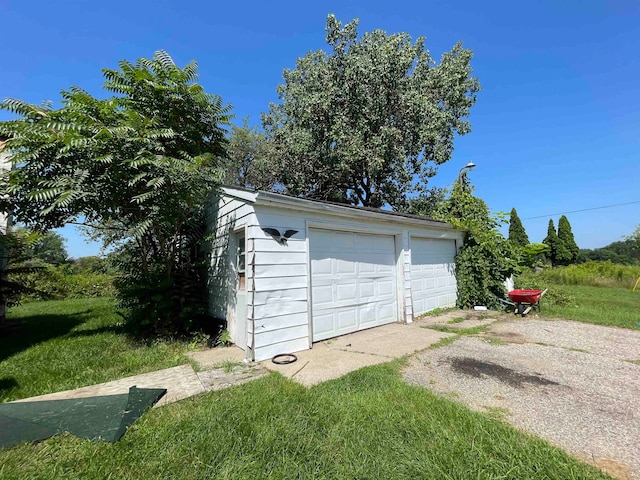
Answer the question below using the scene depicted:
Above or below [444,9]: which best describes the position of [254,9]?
below

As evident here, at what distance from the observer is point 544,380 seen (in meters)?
3.49

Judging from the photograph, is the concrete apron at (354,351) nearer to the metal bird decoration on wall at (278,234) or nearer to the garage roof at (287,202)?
the metal bird decoration on wall at (278,234)

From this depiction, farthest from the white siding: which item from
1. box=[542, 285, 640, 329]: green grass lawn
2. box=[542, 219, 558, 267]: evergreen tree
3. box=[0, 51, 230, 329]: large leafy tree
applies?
box=[542, 219, 558, 267]: evergreen tree

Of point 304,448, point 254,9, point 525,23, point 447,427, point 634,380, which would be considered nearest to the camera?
point 304,448

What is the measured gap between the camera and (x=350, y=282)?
6.05 metres

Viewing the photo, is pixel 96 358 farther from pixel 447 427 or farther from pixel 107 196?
pixel 447 427

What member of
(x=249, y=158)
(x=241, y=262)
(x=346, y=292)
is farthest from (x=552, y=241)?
(x=241, y=262)

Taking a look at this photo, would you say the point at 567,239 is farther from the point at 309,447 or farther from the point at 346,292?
the point at 309,447

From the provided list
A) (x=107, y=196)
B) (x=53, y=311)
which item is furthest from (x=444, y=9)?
(x=53, y=311)

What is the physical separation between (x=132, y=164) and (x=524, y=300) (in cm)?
919

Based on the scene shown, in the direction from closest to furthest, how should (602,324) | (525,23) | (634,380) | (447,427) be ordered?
(447,427)
(634,380)
(602,324)
(525,23)

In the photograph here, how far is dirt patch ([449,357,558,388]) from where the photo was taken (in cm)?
346

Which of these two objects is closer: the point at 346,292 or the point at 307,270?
the point at 307,270

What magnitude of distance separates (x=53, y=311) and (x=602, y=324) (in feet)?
52.7
